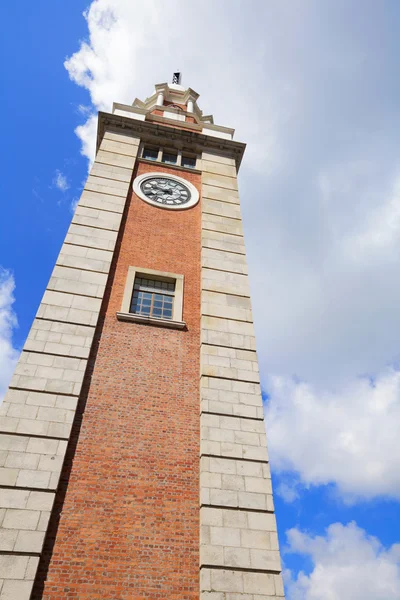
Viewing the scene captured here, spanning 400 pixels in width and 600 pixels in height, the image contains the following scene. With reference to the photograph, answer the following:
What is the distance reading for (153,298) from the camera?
13.8 m

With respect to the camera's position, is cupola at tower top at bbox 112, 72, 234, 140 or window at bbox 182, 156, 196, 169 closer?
window at bbox 182, 156, 196, 169

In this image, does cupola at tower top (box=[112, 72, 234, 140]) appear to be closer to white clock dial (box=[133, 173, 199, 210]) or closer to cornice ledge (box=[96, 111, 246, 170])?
cornice ledge (box=[96, 111, 246, 170])

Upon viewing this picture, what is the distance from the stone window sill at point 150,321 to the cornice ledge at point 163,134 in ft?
36.7

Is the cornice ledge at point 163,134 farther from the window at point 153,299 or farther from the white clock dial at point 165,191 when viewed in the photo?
the window at point 153,299

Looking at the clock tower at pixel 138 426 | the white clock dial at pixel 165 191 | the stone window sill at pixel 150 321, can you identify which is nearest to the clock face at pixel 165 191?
the white clock dial at pixel 165 191

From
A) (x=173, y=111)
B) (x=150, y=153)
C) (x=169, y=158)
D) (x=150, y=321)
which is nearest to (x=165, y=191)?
(x=169, y=158)

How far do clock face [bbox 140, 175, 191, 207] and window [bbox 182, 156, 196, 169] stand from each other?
1.97 meters

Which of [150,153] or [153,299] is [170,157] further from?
[153,299]

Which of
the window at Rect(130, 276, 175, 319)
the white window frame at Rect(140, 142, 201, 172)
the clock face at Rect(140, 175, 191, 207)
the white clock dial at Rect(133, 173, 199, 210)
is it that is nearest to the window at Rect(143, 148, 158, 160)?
the white window frame at Rect(140, 142, 201, 172)

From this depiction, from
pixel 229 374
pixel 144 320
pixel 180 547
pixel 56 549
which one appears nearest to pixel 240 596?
pixel 180 547

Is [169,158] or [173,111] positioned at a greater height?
[173,111]

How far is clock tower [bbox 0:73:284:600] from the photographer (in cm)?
820

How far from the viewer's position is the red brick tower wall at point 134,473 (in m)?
8.13

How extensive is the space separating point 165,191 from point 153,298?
19.8 feet
